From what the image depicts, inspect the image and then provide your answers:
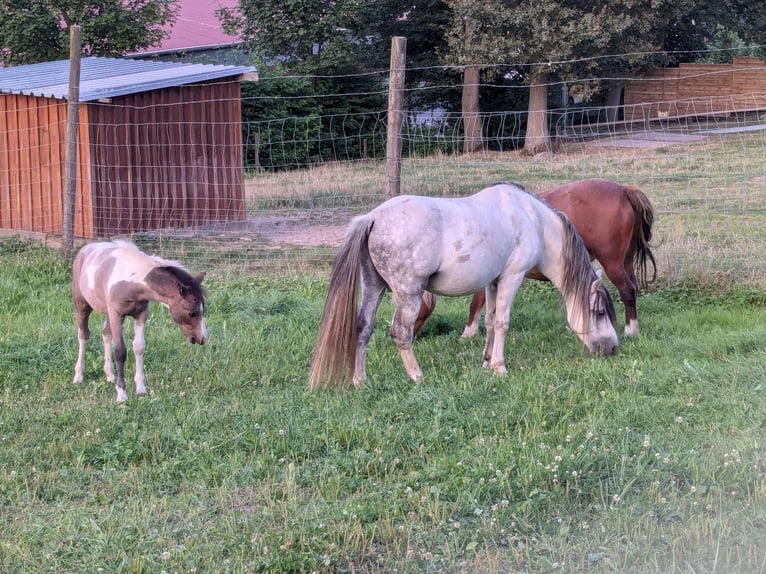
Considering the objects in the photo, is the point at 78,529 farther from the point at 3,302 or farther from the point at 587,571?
the point at 3,302

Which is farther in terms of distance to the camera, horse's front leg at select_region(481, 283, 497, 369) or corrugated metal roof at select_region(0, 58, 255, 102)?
corrugated metal roof at select_region(0, 58, 255, 102)

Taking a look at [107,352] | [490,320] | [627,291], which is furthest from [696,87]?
[107,352]

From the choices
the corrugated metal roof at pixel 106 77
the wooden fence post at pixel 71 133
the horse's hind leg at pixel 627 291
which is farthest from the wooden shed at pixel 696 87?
the horse's hind leg at pixel 627 291

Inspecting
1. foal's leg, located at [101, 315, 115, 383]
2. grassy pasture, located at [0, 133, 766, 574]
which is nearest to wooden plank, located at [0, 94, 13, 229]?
grassy pasture, located at [0, 133, 766, 574]

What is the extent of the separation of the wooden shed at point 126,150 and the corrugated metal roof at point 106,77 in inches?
0.8

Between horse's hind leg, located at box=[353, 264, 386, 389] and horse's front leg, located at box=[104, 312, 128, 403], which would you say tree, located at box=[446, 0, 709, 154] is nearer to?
horse's hind leg, located at box=[353, 264, 386, 389]

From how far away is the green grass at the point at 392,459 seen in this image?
377 centimetres

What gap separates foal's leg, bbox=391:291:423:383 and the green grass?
145 millimetres

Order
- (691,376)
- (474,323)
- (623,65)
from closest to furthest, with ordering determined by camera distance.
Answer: (691,376) → (474,323) → (623,65)

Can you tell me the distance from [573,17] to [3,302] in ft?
62.5

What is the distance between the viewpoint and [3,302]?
918 centimetres

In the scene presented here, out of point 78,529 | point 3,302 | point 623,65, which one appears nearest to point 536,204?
point 78,529

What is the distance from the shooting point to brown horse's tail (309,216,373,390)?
20.4ft

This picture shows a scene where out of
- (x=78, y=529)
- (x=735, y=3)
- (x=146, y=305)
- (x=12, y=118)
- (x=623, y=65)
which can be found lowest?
(x=78, y=529)
